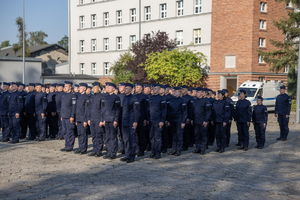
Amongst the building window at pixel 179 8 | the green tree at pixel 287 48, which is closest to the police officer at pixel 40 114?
the green tree at pixel 287 48

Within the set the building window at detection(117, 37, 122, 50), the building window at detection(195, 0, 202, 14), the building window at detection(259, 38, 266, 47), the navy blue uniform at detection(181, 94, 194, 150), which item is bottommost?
the navy blue uniform at detection(181, 94, 194, 150)

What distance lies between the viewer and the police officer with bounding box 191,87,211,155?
10.9 metres

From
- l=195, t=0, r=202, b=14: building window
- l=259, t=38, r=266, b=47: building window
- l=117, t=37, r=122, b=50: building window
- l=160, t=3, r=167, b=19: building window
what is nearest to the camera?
l=259, t=38, r=266, b=47: building window

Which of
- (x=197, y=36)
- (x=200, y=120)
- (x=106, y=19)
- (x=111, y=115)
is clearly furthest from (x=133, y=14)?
(x=111, y=115)

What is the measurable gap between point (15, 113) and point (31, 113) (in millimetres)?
976

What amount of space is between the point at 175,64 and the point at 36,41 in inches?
2759

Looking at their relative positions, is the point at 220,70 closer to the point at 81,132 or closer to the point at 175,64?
the point at 175,64

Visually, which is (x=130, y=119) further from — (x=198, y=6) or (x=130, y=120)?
(x=198, y=6)

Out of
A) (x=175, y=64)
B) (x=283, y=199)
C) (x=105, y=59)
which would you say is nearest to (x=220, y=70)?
(x=175, y=64)

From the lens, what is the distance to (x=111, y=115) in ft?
31.7

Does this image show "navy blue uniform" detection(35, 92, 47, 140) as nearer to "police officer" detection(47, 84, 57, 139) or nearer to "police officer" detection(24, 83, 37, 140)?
"police officer" detection(24, 83, 37, 140)

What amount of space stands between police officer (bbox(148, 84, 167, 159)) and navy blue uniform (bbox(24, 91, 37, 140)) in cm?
575

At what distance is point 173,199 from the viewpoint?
618cm

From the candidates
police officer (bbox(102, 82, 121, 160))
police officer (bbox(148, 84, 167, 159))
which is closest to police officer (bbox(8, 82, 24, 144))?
police officer (bbox(102, 82, 121, 160))
